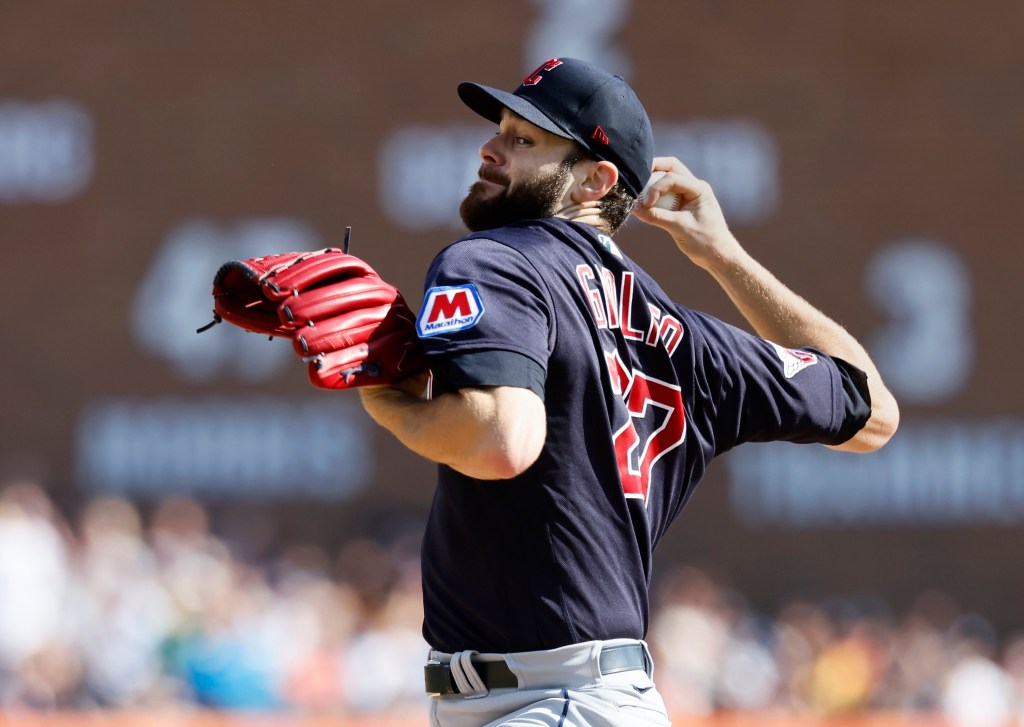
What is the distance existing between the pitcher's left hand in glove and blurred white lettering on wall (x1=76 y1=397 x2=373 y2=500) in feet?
23.8

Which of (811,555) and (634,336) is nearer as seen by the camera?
(634,336)

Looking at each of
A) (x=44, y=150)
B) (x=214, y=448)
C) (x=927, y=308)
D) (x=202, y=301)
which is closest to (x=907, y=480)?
(x=927, y=308)

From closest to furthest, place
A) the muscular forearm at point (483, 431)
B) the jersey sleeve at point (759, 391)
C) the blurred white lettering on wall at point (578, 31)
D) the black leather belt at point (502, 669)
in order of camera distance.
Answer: the muscular forearm at point (483, 431), the black leather belt at point (502, 669), the jersey sleeve at point (759, 391), the blurred white lettering on wall at point (578, 31)

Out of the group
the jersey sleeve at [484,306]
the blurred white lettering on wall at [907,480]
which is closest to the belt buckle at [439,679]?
the jersey sleeve at [484,306]

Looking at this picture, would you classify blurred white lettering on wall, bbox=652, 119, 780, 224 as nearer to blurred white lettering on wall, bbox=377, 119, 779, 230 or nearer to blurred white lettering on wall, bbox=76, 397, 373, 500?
blurred white lettering on wall, bbox=377, 119, 779, 230

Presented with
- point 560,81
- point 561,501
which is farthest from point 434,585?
point 560,81

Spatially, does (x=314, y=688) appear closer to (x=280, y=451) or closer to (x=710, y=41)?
(x=280, y=451)

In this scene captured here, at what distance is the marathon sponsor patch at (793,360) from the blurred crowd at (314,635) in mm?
4219

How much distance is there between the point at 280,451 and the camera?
9555 millimetres

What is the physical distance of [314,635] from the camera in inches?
301

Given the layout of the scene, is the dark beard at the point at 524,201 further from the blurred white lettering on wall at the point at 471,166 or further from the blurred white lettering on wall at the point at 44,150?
the blurred white lettering on wall at the point at 44,150

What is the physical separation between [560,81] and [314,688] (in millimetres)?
5340

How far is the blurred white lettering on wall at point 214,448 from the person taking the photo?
9461 mm

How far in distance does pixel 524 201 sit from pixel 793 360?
593mm
